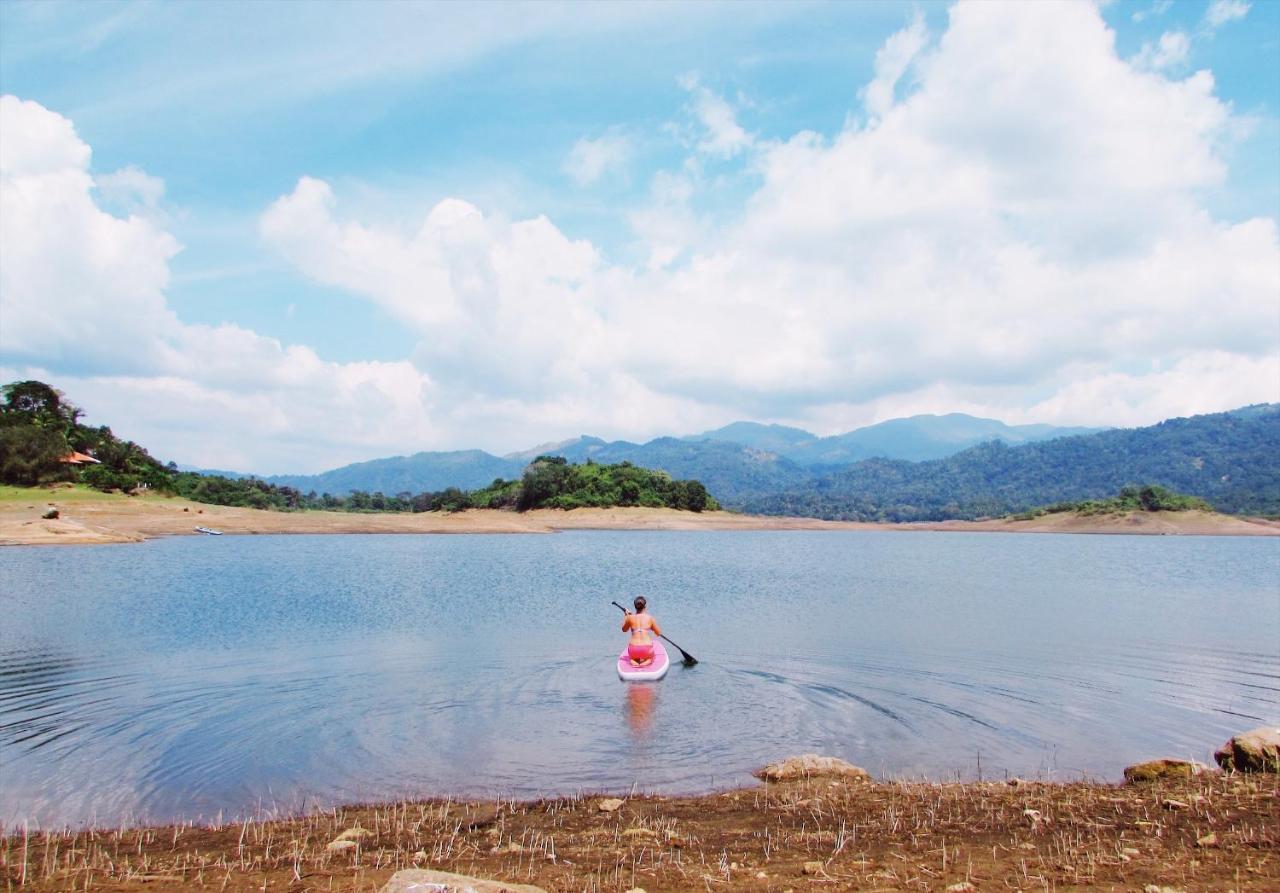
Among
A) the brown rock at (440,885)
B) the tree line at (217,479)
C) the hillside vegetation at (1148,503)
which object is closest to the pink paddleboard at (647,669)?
the brown rock at (440,885)

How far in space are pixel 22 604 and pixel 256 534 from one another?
173 feet

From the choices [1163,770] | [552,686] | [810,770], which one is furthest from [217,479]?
[1163,770]

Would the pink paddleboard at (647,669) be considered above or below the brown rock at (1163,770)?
below

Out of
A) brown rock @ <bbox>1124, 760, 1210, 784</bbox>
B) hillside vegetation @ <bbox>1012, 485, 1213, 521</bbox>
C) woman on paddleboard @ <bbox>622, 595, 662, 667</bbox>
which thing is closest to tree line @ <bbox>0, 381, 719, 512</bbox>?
hillside vegetation @ <bbox>1012, 485, 1213, 521</bbox>

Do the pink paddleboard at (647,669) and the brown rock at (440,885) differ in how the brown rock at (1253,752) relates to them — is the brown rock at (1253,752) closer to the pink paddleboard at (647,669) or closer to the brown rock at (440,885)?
the brown rock at (440,885)

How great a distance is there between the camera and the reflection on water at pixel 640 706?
15.5 meters

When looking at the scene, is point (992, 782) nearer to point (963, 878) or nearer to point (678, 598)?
point (963, 878)

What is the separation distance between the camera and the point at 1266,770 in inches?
448

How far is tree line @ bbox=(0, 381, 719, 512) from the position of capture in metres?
72.2

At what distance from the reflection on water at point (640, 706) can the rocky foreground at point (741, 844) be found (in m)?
4.47

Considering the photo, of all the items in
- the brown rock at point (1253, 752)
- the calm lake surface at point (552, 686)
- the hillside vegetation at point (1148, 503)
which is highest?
the hillside vegetation at point (1148, 503)

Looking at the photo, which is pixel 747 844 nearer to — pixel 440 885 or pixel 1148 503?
pixel 440 885

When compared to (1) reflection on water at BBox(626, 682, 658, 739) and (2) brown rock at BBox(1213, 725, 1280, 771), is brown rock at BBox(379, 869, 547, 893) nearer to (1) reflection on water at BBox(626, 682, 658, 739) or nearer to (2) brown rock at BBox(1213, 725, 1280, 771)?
(1) reflection on water at BBox(626, 682, 658, 739)

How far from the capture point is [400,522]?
95062mm
